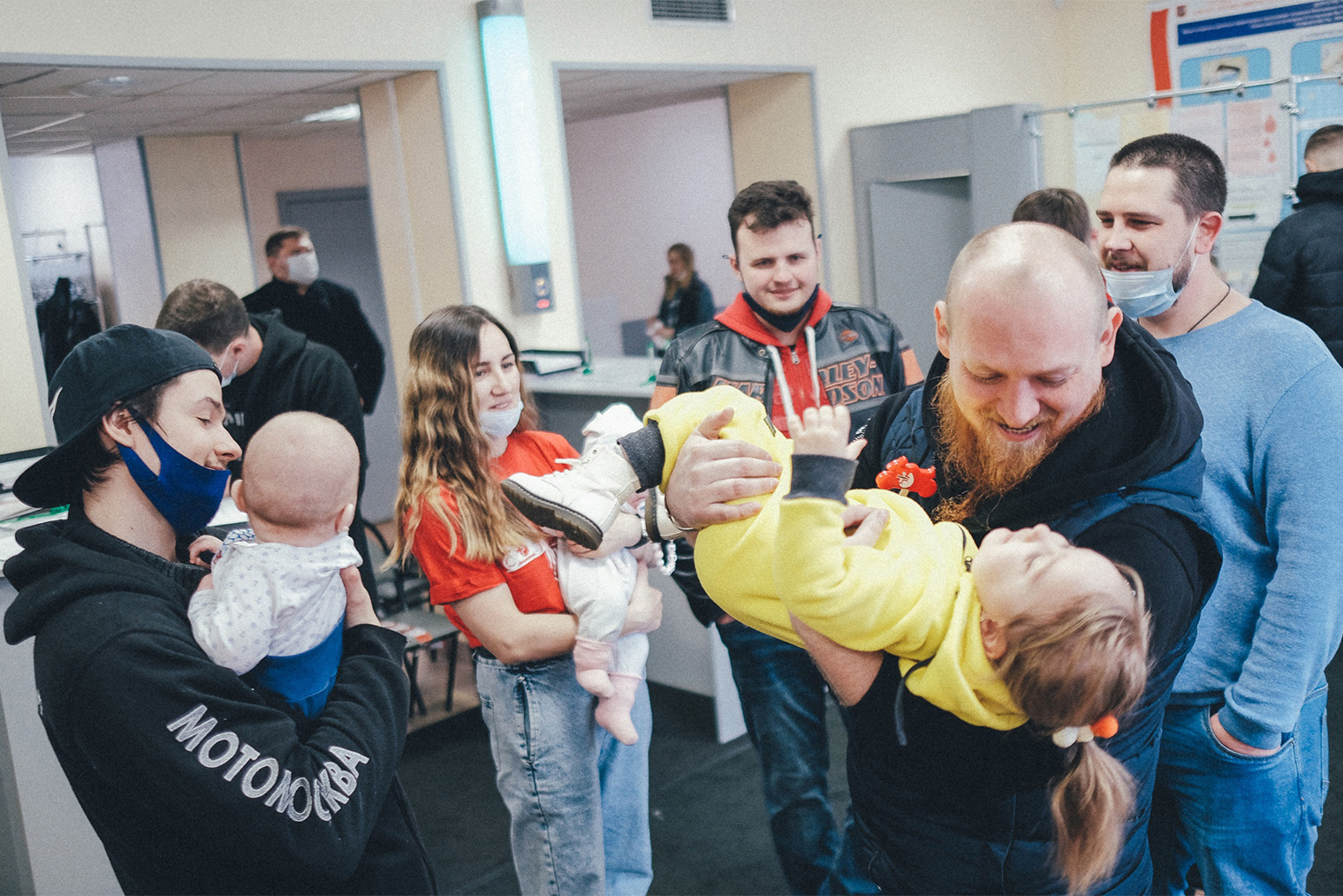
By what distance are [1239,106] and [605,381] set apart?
4007 millimetres

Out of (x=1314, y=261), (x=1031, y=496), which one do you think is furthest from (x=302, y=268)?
(x=1031, y=496)

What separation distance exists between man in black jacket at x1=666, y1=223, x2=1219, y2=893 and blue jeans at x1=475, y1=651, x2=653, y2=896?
951 mm

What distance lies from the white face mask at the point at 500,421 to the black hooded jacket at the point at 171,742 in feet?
3.04

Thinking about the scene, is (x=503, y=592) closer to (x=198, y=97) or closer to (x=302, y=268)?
(x=302, y=268)

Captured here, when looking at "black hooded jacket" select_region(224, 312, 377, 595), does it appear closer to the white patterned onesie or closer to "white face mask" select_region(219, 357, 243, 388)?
"white face mask" select_region(219, 357, 243, 388)

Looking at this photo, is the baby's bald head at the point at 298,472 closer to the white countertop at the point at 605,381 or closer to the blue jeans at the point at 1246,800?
the blue jeans at the point at 1246,800

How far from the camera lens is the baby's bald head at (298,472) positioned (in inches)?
56.2

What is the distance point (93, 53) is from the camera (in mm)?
3652

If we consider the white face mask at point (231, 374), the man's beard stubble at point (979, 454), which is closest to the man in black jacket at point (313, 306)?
the white face mask at point (231, 374)

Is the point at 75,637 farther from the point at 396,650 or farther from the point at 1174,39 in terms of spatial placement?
the point at 1174,39

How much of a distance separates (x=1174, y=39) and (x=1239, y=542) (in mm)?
6675

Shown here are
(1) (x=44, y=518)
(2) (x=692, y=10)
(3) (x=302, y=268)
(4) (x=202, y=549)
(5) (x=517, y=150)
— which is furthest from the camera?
(2) (x=692, y=10)

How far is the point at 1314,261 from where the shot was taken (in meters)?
3.78

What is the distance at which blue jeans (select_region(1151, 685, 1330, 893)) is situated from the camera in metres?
1.74
